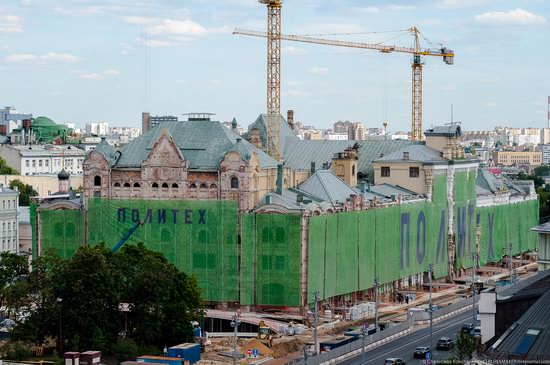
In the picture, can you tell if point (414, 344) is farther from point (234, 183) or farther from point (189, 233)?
point (189, 233)

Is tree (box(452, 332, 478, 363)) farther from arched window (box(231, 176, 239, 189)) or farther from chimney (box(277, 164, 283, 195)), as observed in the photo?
chimney (box(277, 164, 283, 195))

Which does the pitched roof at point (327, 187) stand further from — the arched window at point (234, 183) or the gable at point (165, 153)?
the gable at point (165, 153)

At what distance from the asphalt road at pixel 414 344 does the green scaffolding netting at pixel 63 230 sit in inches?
1766

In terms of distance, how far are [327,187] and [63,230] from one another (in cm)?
3316

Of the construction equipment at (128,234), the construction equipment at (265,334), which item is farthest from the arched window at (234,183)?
the construction equipment at (265,334)

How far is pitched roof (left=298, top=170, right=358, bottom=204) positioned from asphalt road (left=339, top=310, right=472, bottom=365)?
2143 cm

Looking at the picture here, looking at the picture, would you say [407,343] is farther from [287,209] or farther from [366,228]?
[366,228]

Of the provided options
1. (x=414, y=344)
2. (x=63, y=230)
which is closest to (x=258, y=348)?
(x=414, y=344)

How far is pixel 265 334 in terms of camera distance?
160 m

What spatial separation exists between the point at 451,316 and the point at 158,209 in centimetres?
3728

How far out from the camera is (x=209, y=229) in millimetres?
179125

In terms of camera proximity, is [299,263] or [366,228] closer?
[299,263]

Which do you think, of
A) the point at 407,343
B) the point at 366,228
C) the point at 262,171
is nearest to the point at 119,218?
the point at 262,171

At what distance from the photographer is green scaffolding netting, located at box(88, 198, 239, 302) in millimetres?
177875
